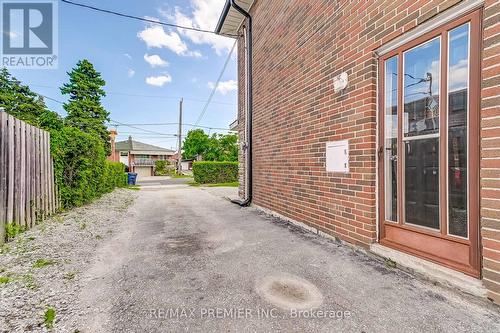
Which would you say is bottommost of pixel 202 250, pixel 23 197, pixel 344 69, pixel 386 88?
pixel 202 250

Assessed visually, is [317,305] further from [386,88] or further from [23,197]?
[23,197]

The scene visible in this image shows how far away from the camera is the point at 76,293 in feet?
6.57

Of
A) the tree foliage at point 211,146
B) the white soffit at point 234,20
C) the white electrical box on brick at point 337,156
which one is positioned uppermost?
the white soffit at point 234,20

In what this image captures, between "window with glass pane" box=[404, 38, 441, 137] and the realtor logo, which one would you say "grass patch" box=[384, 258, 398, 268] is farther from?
the realtor logo

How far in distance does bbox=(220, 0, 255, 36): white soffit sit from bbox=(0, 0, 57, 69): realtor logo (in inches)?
186

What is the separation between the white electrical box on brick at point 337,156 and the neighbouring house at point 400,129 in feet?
0.06

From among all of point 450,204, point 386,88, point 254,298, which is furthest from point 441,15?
point 254,298

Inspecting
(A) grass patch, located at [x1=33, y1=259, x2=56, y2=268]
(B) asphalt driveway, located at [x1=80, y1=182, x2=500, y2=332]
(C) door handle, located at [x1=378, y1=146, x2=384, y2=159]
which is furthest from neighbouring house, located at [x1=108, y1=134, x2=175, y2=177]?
(C) door handle, located at [x1=378, y1=146, x2=384, y2=159]

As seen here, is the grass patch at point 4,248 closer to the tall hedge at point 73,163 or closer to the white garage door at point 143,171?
the tall hedge at point 73,163

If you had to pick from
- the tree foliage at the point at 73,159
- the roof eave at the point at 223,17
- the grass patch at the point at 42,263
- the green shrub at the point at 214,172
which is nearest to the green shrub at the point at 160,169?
the green shrub at the point at 214,172

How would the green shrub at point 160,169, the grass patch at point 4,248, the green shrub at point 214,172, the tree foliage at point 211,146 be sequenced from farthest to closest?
1. the green shrub at point 160,169
2. the tree foliage at point 211,146
3. the green shrub at point 214,172
4. the grass patch at point 4,248

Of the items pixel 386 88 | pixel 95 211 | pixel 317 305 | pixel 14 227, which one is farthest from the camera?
pixel 95 211

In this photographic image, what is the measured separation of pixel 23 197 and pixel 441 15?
6.02 m

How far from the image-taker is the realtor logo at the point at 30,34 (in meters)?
6.02
